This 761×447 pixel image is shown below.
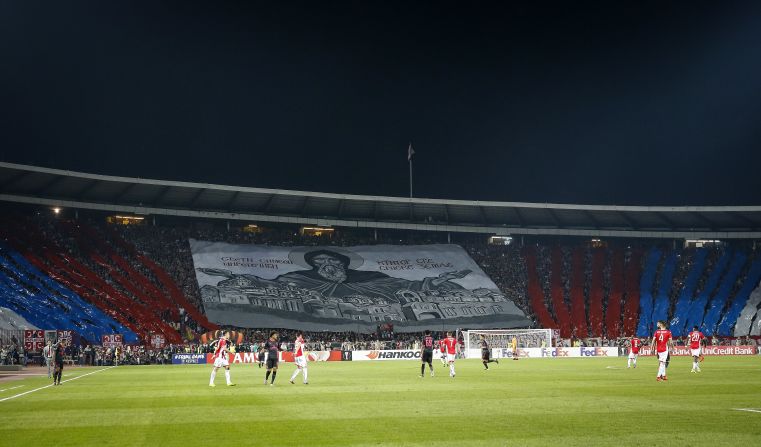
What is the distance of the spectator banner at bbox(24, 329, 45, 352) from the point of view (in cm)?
5328

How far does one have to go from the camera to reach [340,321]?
7481 centimetres

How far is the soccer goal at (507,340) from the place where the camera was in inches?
2640

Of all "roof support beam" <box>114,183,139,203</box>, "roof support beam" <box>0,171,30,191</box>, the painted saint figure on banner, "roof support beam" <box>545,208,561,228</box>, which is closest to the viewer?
"roof support beam" <box>0,171,30,191</box>

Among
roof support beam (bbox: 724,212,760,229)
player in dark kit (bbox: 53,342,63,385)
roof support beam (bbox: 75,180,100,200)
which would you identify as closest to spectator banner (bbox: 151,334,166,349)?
roof support beam (bbox: 75,180,100,200)

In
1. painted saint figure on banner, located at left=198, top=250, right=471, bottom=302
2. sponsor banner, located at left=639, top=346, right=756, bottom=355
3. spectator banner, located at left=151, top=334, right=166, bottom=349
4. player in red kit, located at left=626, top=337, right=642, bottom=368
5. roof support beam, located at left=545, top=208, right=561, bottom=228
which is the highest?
roof support beam, located at left=545, top=208, right=561, bottom=228

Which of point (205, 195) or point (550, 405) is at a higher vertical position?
point (205, 195)

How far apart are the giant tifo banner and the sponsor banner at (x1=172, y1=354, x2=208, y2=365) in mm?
10018

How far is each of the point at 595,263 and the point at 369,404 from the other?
7519 cm

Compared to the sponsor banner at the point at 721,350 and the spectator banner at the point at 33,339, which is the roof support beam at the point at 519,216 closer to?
the sponsor banner at the point at 721,350

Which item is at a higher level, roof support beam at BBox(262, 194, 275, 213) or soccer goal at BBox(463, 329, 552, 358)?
roof support beam at BBox(262, 194, 275, 213)

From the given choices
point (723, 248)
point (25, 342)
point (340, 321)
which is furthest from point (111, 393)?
point (723, 248)

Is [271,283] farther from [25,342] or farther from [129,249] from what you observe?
[25,342]

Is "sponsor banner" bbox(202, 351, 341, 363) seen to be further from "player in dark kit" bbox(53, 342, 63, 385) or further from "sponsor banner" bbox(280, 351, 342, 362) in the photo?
"player in dark kit" bbox(53, 342, 63, 385)

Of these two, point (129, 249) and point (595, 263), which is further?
point (595, 263)
